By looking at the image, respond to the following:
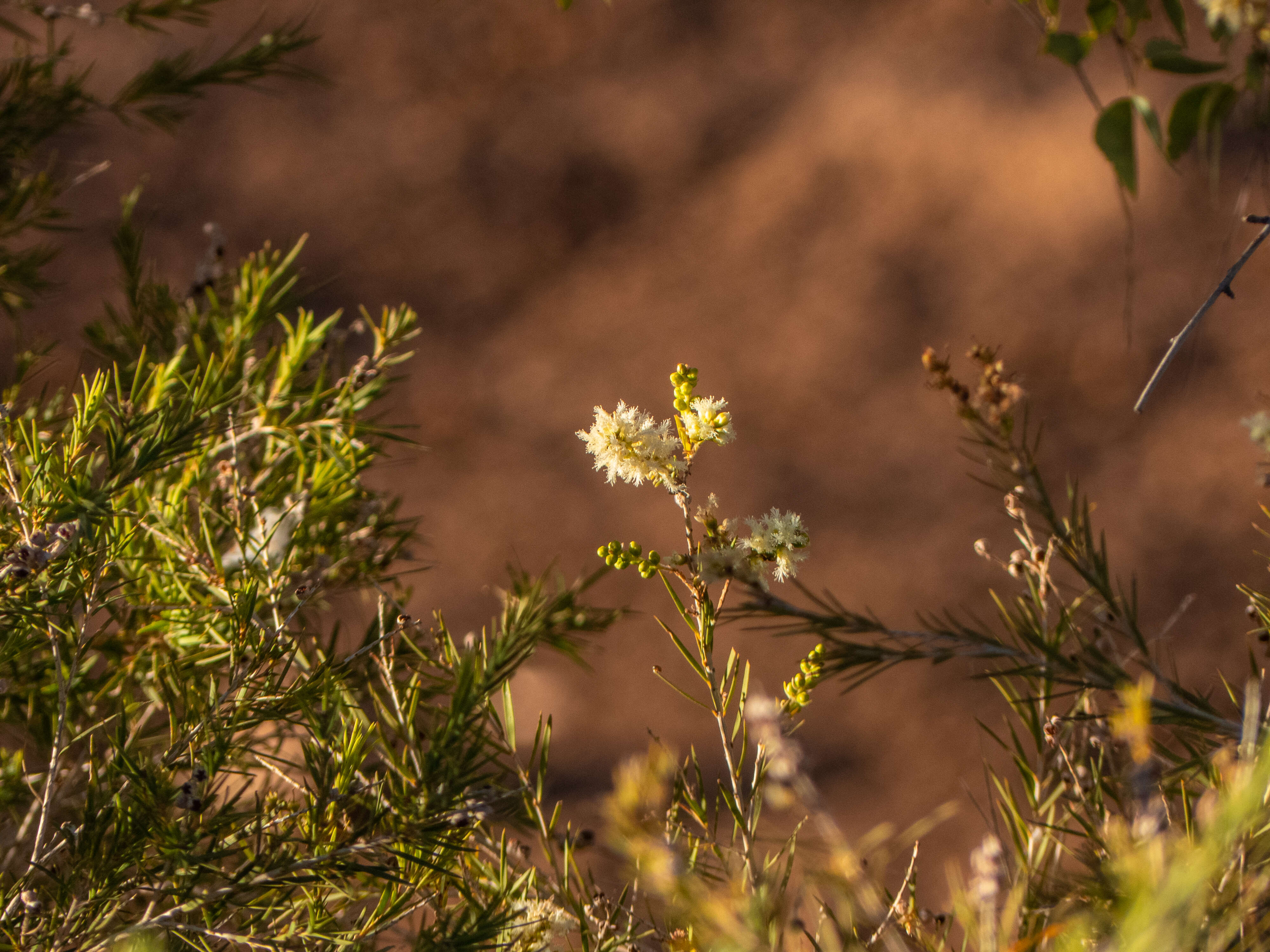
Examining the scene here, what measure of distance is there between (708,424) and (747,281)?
722 millimetres

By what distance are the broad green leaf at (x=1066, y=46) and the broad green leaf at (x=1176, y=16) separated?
0.07 feet

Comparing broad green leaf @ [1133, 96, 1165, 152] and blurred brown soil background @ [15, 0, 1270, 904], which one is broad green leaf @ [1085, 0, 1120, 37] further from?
blurred brown soil background @ [15, 0, 1270, 904]

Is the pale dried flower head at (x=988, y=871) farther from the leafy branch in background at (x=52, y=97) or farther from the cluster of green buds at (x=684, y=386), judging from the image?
the leafy branch in background at (x=52, y=97)

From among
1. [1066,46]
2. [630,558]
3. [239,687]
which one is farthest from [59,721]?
[1066,46]

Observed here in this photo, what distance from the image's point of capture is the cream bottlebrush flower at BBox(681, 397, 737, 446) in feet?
0.73

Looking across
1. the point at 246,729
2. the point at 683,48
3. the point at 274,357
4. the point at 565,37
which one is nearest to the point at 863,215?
the point at 683,48

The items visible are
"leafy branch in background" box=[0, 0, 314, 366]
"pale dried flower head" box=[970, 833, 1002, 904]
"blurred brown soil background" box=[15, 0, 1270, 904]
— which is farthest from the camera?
"blurred brown soil background" box=[15, 0, 1270, 904]

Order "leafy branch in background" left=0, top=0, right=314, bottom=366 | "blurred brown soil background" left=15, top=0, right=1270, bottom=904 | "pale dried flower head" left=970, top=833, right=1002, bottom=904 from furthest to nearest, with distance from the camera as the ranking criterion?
"blurred brown soil background" left=15, top=0, right=1270, bottom=904, "leafy branch in background" left=0, top=0, right=314, bottom=366, "pale dried flower head" left=970, top=833, right=1002, bottom=904

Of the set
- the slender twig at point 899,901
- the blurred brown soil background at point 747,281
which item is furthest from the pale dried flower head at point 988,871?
the blurred brown soil background at point 747,281

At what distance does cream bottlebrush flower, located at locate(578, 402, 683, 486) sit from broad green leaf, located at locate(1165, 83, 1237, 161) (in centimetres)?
12

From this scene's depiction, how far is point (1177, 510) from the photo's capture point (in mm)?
808

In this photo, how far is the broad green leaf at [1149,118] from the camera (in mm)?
141

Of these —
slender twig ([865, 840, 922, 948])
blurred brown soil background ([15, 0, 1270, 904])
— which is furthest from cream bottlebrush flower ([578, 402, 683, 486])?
blurred brown soil background ([15, 0, 1270, 904])

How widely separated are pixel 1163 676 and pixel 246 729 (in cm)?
25
